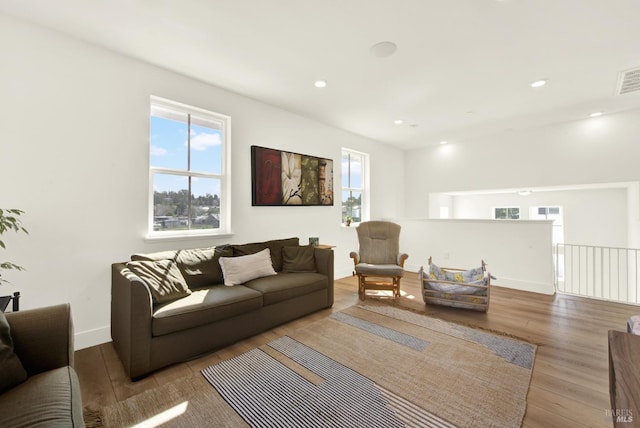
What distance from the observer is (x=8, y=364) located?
117 centimetres

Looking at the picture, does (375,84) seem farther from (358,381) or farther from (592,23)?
(358,381)

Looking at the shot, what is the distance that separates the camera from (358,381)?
192cm

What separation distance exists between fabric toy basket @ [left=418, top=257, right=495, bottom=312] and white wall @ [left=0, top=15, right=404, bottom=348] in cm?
287

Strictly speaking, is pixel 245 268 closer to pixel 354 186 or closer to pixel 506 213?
pixel 354 186

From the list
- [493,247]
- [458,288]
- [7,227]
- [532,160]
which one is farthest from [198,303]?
[532,160]

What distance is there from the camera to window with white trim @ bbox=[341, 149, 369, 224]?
17.0 feet

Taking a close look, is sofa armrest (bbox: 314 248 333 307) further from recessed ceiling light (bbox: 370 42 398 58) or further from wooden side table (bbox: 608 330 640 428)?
wooden side table (bbox: 608 330 640 428)

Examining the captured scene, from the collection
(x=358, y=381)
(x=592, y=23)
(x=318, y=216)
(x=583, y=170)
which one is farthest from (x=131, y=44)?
(x=583, y=170)

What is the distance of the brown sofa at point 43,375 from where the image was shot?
100cm

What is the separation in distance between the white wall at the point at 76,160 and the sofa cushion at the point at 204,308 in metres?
0.86

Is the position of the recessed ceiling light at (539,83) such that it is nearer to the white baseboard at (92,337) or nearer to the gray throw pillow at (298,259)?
the gray throw pillow at (298,259)

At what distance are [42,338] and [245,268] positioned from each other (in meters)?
1.66

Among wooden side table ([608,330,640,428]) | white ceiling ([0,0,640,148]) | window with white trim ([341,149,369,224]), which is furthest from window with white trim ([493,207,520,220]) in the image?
wooden side table ([608,330,640,428])

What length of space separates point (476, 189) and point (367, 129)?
8.64ft
